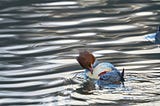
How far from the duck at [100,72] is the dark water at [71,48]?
0.74 ft

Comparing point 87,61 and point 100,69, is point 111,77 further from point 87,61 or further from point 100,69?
point 87,61

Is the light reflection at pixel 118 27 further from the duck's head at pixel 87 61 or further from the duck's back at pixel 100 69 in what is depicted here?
the duck's back at pixel 100 69

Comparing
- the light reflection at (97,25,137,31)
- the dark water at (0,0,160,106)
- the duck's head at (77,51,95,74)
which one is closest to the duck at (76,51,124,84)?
the duck's head at (77,51,95,74)

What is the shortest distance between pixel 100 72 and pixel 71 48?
3471mm

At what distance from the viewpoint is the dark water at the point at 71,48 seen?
1008 cm

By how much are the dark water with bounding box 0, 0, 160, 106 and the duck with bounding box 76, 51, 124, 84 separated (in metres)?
0.23

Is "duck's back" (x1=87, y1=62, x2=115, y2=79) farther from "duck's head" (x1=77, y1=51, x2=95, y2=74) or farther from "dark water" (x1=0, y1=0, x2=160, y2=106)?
"dark water" (x1=0, y1=0, x2=160, y2=106)

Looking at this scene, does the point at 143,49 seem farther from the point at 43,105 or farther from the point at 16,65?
the point at 43,105

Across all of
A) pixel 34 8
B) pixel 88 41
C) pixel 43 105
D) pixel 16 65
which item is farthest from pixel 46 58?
pixel 34 8

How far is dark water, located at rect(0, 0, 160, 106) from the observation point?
10.1 metres

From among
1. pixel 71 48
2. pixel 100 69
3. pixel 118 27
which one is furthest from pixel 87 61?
pixel 118 27

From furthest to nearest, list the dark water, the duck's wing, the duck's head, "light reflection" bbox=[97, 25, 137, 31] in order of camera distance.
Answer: "light reflection" bbox=[97, 25, 137, 31]
the duck's head
the duck's wing
the dark water

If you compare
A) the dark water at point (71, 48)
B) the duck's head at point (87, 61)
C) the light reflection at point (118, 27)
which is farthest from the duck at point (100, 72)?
the light reflection at point (118, 27)

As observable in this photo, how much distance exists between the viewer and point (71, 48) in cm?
1405
